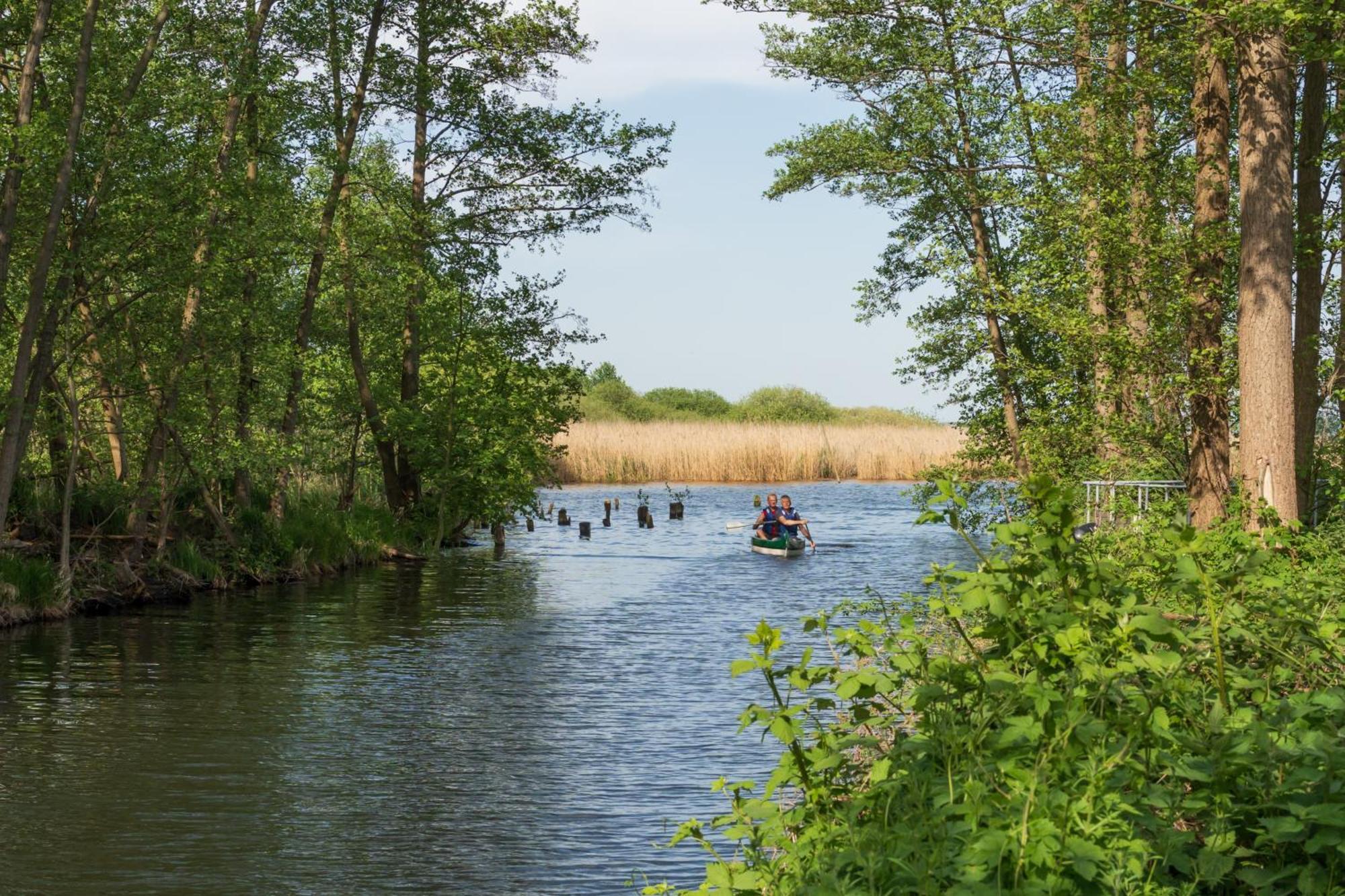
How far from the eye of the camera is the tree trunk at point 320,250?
2552cm

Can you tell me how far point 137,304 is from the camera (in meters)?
20.0

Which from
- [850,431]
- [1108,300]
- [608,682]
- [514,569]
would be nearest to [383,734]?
[608,682]

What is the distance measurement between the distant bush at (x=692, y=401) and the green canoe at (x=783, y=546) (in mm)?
55373

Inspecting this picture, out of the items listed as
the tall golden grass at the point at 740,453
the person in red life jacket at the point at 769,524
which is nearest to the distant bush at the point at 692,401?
the tall golden grass at the point at 740,453

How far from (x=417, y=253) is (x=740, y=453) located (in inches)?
1058

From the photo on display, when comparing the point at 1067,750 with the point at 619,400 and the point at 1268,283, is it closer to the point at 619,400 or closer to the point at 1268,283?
the point at 1268,283

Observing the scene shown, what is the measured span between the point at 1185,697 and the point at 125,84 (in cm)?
1717

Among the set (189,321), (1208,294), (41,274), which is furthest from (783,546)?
(41,274)

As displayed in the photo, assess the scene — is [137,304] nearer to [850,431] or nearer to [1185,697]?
[1185,697]

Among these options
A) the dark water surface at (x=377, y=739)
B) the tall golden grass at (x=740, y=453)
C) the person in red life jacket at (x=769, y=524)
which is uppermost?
the tall golden grass at (x=740, y=453)

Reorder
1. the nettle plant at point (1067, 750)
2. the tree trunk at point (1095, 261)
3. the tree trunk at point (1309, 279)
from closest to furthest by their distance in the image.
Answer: the nettle plant at point (1067, 750), the tree trunk at point (1309, 279), the tree trunk at point (1095, 261)

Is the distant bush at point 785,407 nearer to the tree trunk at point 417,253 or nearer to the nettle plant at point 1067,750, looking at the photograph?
the tree trunk at point 417,253

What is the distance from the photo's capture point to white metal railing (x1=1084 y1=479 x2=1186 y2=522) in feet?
56.3

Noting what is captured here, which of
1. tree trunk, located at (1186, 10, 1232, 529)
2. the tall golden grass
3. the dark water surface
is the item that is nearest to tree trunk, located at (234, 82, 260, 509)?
the dark water surface
